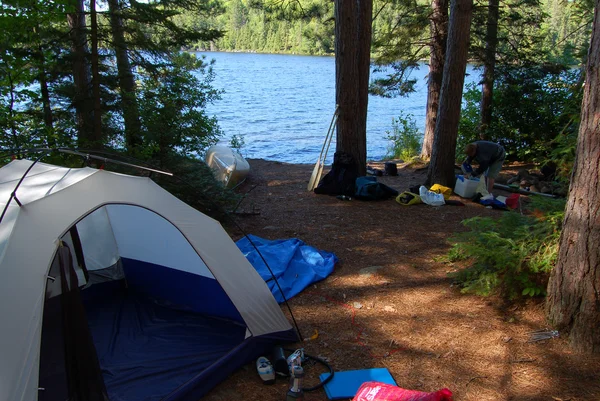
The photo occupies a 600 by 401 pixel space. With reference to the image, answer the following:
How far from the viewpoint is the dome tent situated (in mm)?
2807

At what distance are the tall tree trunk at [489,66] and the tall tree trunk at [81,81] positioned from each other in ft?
26.6

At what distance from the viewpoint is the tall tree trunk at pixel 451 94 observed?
8047 millimetres

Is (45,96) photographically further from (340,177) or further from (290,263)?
(290,263)

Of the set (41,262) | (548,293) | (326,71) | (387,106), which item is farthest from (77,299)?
(326,71)

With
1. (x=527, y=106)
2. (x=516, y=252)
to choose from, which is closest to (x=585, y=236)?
(x=516, y=252)

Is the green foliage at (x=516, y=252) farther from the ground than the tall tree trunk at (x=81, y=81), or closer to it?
closer to it

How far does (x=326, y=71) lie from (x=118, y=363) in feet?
170

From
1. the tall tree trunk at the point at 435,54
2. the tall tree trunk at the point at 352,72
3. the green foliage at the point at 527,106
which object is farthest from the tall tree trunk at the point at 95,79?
the green foliage at the point at 527,106

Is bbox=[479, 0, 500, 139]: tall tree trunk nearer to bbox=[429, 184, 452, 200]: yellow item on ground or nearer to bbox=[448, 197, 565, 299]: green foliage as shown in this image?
bbox=[429, 184, 452, 200]: yellow item on ground

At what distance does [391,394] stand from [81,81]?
851 centimetres

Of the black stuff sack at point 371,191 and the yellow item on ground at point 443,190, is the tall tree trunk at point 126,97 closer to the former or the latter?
the black stuff sack at point 371,191

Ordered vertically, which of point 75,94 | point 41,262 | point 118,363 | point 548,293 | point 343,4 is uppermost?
point 343,4

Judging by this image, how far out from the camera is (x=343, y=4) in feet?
26.8

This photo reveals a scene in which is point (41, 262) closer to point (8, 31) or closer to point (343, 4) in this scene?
point (8, 31)
